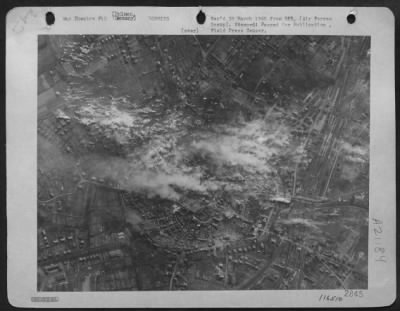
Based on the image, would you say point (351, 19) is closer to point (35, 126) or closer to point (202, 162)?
point (202, 162)

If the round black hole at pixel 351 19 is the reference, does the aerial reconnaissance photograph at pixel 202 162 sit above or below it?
below

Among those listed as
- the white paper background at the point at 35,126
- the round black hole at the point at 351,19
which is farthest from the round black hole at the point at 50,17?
the round black hole at the point at 351,19

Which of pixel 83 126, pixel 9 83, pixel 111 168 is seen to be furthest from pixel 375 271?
pixel 9 83

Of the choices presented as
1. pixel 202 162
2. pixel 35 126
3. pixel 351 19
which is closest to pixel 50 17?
pixel 35 126

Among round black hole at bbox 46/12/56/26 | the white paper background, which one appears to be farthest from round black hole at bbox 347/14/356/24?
round black hole at bbox 46/12/56/26

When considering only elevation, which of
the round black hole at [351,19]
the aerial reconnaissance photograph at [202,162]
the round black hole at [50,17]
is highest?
the round black hole at [351,19]

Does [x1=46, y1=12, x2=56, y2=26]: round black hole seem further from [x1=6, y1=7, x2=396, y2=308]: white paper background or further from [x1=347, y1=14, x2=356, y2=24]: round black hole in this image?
[x1=347, y1=14, x2=356, y2=24]: round black hole

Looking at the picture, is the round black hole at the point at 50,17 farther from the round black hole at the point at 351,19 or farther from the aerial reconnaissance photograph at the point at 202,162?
the round black hole at the point at 351,19

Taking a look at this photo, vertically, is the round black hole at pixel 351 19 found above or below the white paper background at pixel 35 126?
above

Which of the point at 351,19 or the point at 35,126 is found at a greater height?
the point at 351,19
